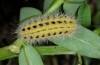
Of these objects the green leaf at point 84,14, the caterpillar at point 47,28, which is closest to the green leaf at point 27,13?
the caterpillar at point 47,28

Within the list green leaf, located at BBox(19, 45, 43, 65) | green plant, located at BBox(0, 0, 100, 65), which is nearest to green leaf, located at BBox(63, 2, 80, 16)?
green plant, located at BBox(0, 0, 100, 65)

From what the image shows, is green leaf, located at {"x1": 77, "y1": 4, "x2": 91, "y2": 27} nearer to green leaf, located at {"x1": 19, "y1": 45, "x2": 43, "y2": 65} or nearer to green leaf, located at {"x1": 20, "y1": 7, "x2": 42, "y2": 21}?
green leaf, located at {"x1": 20, "y1": 7, "x2": 42, "y2": 21}

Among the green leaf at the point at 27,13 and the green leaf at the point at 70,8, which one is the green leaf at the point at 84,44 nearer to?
the green leaf at the point at 70,8

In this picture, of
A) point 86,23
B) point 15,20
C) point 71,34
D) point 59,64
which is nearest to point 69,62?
point 59,64

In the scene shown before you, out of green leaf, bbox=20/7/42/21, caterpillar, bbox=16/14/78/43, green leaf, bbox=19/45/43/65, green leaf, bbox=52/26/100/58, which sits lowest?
green leaf, bbox=19/45/43/65

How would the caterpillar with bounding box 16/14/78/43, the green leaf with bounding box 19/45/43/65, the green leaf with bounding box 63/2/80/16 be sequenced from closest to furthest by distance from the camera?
the green leaf with bounding box 19/45/43/65 → the caterpillar with bounding box 16/14/78/43 → the green leaf with bounding box 63/2/80/16

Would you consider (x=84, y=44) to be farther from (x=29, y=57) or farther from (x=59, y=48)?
(x=29, y=57)

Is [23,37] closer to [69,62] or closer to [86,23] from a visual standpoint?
[86,23]

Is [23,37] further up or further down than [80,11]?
further down
